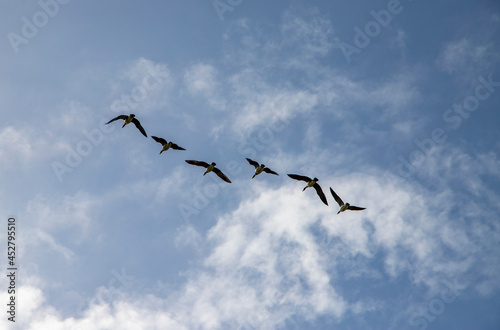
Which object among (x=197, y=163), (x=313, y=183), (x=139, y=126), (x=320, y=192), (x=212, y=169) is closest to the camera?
(x=313, y=183)

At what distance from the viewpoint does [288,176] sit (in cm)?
5106

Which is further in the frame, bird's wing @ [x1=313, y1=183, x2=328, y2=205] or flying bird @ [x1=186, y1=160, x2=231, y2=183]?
flying bird @ [x1=186, y1=160, x2=231, y2=183]

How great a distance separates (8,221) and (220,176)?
1920cm

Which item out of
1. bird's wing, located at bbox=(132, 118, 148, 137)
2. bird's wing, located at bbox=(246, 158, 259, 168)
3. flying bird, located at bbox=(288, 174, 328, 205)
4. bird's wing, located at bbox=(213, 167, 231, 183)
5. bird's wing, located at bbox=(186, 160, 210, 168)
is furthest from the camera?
bird's wing, located at bbox=(186, 160, 210, 168)

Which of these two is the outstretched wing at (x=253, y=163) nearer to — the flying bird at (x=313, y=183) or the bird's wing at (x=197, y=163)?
the flying bird at (x=313, y=183)

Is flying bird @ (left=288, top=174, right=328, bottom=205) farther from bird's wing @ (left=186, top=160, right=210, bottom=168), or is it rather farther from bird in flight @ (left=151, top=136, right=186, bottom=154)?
bird in flight @ (left=151, top=136, right=186, bottom=154)

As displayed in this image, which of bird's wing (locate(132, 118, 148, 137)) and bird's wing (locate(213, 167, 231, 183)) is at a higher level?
bird's wing (locate(132, 118, 148, 137))

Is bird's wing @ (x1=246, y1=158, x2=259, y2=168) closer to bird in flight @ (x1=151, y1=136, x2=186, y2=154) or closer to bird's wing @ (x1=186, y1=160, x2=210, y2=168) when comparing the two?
bird's wing @ (x1=186, y1=160, x2=210, y2=168)

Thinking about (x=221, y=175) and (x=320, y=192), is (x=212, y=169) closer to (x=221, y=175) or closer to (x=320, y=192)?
(x=221, y=175)

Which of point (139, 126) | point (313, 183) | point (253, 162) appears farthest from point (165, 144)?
point (313, 183)

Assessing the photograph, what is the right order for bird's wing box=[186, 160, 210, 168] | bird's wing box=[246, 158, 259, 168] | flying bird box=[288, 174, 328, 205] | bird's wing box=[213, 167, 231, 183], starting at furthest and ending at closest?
bird's wing box=[186, 160, 210, 168]
bird's wing box=[213, 167, 231, 183]
flying bird box=[288, 174, 328, 205]
bird's wing box=[246, 158, 259, 168]

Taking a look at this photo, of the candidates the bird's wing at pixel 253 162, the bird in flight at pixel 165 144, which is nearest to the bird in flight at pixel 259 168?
the bird's wing at pixel 253 162

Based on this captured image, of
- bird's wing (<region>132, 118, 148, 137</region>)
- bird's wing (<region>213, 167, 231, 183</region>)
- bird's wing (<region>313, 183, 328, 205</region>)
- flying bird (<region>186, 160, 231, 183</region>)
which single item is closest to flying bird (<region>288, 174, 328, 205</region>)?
bird's wing (<region>313, 183, 328, 205</region>)

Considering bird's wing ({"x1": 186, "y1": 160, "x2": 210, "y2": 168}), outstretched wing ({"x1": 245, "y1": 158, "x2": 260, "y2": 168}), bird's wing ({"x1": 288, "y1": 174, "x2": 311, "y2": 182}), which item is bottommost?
bird's wing ({"x1": 288, "y1": 174, "x2": 311, "y2": 182})
